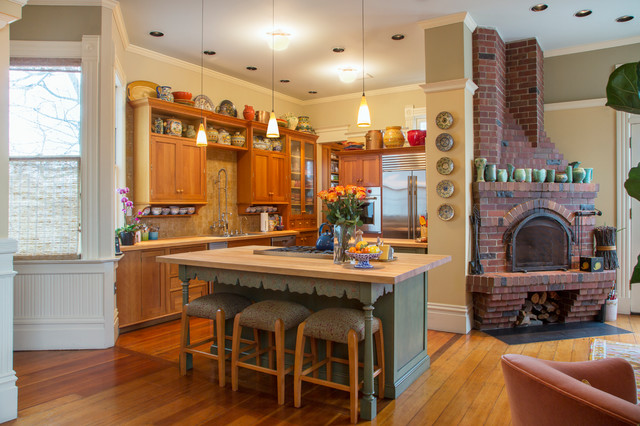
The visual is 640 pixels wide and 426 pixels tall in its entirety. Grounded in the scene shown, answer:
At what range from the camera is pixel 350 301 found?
301cm

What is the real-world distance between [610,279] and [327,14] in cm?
395

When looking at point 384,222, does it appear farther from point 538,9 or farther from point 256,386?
point 256,386

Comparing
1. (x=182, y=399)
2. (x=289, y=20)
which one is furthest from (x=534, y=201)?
(x=182, y=399)

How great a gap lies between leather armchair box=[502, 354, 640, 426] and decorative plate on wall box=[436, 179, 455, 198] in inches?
110

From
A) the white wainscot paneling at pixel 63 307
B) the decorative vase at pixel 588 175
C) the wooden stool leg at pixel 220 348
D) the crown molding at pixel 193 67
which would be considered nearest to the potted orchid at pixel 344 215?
the wooden stool leg at pixel 220 348

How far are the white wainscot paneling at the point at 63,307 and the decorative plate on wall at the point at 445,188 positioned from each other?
3.22 m

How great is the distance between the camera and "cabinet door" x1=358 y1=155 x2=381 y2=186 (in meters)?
6.47

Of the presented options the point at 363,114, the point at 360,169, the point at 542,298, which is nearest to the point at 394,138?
the point at 360,169

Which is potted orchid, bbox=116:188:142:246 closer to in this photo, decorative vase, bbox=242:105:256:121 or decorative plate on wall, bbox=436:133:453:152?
decorative vase, bbox=242:105:256:121

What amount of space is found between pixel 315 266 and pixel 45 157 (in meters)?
2.69

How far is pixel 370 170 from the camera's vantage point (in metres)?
6.54

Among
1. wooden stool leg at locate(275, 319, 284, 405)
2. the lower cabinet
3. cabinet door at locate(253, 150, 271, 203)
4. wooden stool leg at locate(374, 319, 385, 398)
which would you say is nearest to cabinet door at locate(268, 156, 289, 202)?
cabinet door at locate(253, 150, 271, 203)

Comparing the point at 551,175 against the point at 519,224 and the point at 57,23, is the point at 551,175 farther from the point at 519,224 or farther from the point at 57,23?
the point at 57,23

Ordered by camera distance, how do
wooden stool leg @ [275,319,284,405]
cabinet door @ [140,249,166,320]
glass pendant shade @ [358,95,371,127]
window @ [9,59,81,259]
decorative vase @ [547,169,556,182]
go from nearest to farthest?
wooden stool leg @ [275,319,284,405] < glass pendant shade @ [358,95,371,127] < window @ [9,59,81,259] < cabinet door @ [140,249,166,320] < decorative vase @ [547,169,556,182]
